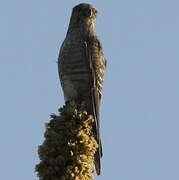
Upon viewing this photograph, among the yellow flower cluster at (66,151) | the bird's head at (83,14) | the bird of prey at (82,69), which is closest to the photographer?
the yellow flower cluster at (66,151)

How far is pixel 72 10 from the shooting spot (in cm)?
937

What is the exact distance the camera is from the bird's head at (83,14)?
917cm

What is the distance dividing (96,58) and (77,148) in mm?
4173

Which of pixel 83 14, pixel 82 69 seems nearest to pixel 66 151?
pixel 82 69

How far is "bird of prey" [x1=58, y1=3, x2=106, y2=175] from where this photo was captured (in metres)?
8.01

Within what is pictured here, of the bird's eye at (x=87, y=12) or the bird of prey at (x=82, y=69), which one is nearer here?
the bird of prey at (x=82, y=69)

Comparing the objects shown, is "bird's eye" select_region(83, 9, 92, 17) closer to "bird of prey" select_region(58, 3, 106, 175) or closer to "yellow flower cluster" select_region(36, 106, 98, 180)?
"bird of prey" select_region(58, 3, 106, 175)

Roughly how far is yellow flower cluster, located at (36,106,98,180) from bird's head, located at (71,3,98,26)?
4.50 m

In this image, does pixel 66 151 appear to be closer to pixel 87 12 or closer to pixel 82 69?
pixel 82 69

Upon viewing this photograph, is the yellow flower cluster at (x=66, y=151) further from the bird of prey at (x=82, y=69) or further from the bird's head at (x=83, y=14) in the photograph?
the bird's head at (x=83, y=14)

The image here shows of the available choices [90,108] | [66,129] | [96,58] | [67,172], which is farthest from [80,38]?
[67,172]

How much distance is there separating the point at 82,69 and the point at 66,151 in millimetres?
4049

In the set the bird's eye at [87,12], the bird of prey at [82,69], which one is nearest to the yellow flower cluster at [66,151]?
the bird of prey at [82,69]

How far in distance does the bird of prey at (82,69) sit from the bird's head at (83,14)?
0.28 meters
